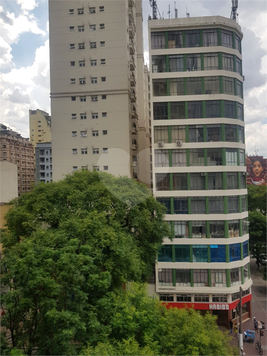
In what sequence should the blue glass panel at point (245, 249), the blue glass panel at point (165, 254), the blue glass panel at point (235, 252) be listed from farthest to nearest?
the blue glass panel at point (245, 249) → the blue glass panel at point (165, 254) → the blue glass panel at point (235, 252)

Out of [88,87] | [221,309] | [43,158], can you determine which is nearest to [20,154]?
[43,158]

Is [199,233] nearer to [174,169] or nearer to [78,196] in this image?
[174,169]

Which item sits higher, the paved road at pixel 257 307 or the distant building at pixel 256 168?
the distant building at pixel 256 168

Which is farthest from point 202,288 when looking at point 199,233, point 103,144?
point 103,144

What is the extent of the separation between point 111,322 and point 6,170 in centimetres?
943

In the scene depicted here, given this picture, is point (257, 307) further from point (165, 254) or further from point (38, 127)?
point (38, 127)

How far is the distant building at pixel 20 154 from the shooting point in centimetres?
3241

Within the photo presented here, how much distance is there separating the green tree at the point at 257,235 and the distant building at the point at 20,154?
2294cm

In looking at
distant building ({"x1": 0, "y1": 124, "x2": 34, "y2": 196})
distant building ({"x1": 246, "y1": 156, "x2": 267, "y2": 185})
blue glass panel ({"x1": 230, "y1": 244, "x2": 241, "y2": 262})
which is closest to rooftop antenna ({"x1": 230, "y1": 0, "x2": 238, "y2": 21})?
blue glass panel ({"x1": 230, "y1": 244, "x2": 241, "y2": 262})

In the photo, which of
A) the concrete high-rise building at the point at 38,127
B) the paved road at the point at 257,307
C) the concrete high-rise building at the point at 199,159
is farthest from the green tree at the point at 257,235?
the concrete high-rise building at the point at 38,127

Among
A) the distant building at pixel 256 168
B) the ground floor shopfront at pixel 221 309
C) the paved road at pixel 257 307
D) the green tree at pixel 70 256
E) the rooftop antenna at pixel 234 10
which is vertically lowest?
the paved road at pixel 257 307

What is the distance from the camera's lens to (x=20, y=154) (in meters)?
35.3

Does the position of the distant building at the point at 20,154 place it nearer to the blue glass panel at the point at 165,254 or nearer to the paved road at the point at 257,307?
the blue glass panel at the point at 165,254

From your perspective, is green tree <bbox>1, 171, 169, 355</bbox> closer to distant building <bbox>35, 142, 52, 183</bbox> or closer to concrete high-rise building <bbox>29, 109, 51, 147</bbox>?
distant building <bbox>35, 142, 52, 183</bbox>
